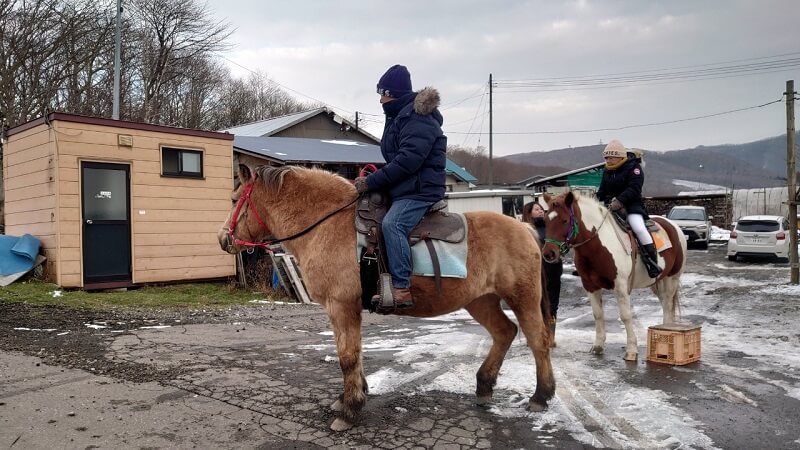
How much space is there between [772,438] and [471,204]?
62.1 feet

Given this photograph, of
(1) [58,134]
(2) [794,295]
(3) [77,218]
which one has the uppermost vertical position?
(1) [58,134]

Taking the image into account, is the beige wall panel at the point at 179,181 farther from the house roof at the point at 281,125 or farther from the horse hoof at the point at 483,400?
the house roof at the point at 281,125

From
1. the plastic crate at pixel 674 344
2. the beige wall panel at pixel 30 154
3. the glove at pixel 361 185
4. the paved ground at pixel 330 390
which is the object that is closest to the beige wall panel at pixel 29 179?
the beige wall panel at pixel 30 154

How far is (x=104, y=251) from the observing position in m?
11.2

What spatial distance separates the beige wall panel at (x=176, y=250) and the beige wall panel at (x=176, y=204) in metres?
0.79

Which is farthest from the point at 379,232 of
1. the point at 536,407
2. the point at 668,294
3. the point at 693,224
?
the point at 693,224

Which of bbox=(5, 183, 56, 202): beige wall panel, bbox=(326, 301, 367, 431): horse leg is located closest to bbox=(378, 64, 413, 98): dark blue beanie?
bbox=(326, 301, 367, 431): horse leg

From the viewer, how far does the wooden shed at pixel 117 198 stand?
35.0 ft

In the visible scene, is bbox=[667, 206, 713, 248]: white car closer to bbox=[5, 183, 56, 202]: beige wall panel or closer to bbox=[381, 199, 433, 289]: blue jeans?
bbox=[381, 199, 433, 289]: blue jeans

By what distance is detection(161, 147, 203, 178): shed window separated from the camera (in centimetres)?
1235

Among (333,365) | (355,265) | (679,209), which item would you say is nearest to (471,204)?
(679,209)

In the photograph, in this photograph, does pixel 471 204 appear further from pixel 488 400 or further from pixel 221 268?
pixel 488 400

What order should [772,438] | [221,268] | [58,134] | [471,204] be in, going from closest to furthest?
[772,438] < [58,134] < [221,268] < [471,204]

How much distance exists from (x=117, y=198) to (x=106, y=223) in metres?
0.60
